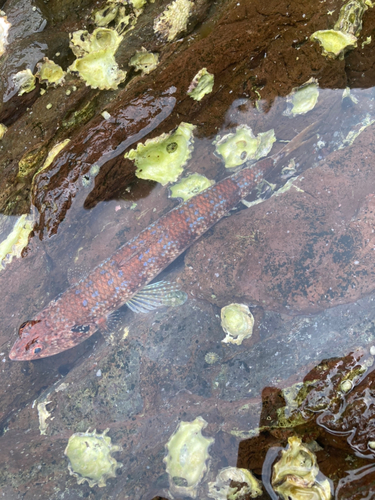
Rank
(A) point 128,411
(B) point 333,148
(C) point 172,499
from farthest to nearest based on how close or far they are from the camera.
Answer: (B) point 333,148 < (A) point 128,411 < (C) point 172,499

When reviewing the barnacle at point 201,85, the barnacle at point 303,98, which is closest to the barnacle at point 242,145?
the barnacle at point 303,98

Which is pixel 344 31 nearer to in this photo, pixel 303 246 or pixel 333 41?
pixel 333 41

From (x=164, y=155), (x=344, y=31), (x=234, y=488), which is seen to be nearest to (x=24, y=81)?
(x=164, y=155)

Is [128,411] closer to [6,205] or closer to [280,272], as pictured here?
[280,272]

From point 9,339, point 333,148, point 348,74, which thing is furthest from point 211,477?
point 348,74

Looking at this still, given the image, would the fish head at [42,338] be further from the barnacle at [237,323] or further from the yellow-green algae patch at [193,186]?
the yellow-green algae patch at [193,186]

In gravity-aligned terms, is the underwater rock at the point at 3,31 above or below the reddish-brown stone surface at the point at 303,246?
above
